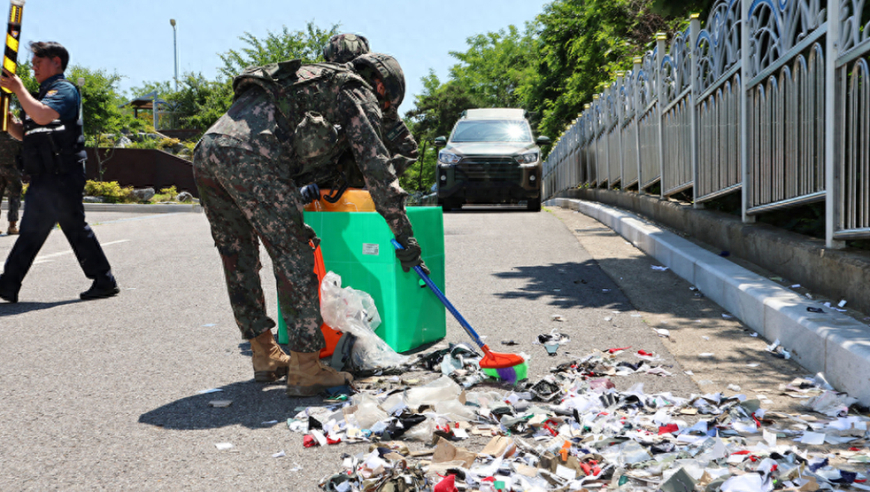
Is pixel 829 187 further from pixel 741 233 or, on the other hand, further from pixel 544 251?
pixel 544 251

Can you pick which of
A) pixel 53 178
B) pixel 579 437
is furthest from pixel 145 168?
pixel 579 437

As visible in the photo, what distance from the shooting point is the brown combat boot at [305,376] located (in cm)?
357

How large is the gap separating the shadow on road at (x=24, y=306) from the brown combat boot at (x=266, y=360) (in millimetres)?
2918

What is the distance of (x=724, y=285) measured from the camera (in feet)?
16.9

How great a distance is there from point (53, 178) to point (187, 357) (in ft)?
8.92

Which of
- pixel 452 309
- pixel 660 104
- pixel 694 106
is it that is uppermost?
pixel 660 104

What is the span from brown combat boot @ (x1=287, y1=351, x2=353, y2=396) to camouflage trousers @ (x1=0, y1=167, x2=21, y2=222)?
957 cm

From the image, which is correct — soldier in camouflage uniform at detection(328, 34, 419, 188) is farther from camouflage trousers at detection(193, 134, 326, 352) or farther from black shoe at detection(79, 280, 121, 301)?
black shoe at detection(79, 280, 121, 301)

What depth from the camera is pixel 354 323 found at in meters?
3.99

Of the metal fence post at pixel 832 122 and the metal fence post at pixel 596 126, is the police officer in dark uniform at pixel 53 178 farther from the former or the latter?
the metal fence post at pixel 596 126

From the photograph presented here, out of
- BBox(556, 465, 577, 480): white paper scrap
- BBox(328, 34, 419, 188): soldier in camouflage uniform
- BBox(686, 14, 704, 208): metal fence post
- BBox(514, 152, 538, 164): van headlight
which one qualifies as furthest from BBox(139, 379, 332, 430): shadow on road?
BBox(514, 152, 538, 164): van headlight

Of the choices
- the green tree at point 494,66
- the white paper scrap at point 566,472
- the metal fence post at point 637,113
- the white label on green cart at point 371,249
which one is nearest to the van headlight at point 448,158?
the metal fence post at point 637,113

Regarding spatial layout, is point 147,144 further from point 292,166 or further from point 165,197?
point 292,166

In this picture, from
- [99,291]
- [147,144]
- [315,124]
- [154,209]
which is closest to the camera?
[315,124]
